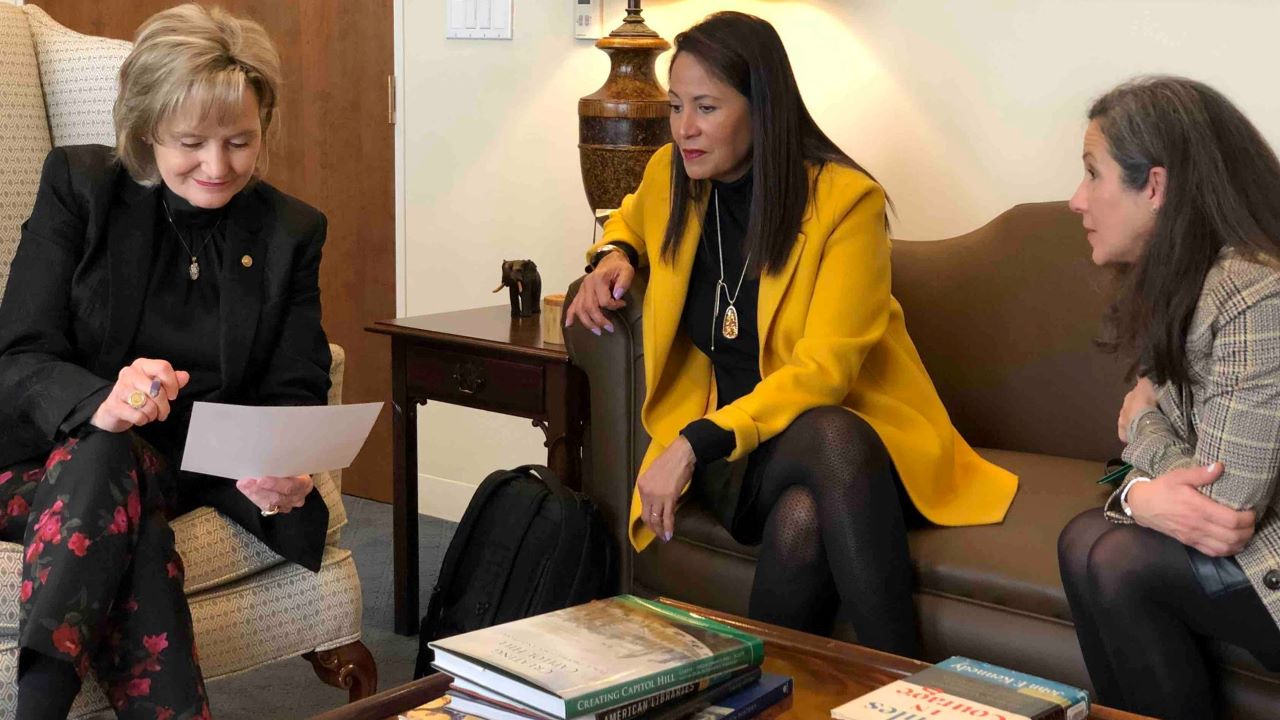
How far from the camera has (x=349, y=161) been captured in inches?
140

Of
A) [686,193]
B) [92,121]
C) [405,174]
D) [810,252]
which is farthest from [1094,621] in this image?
[405,174]

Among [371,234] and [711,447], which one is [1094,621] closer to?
[711,447]

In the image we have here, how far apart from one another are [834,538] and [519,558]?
0.59 meters

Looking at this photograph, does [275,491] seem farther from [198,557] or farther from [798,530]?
[798,530]

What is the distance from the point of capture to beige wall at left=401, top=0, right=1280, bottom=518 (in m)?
2.43

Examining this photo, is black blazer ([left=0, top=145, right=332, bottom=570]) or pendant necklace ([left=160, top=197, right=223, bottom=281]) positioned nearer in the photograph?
black blazer ([left=0, top=145, right=332, bottom=570])

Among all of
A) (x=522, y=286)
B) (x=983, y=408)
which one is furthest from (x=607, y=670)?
(x=522, y=286)

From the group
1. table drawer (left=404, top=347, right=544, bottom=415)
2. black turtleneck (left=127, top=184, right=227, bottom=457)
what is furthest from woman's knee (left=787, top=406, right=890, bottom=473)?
black turtleneck (left=127, top=184, right=227, bottom=457)

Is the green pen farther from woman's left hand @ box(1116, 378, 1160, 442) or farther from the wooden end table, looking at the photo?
the wooden end table

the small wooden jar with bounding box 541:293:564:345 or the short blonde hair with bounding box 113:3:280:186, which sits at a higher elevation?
the short blonde hair with bounding box 113:3:280:186

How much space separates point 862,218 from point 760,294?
19cm

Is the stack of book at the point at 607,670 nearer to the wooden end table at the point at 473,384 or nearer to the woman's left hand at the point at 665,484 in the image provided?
the woman's left hand at the point at 665,484

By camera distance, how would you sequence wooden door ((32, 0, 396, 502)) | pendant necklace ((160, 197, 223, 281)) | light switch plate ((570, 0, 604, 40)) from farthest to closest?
1. wooden door ((32, 0, 396, 502))
2. light switch plate ((570, 0, 604, 40))
3. pendant necklace ((160, 197, 223, 281))

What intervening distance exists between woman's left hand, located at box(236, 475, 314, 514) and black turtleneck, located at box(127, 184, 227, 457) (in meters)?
0.15
